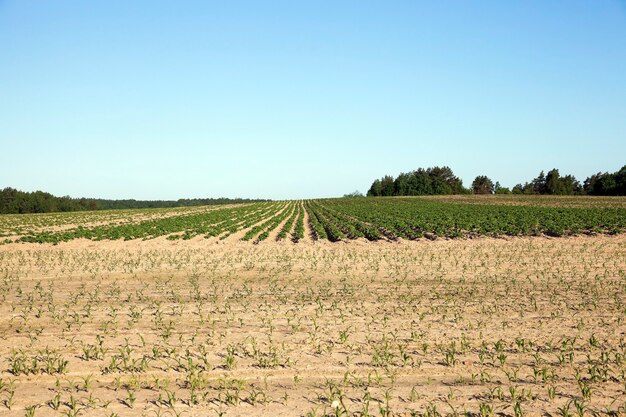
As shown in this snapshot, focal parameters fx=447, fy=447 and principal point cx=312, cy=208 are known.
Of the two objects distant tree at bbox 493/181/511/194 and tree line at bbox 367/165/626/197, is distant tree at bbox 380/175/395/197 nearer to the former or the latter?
tree line at bbox 367/165/626/197

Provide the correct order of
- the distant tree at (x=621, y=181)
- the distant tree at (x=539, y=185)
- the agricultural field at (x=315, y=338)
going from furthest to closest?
the distant tree at (x=539, y=185) < the distant tree at (x=621, y=181) < the agricultural field at (x=315, y=338)

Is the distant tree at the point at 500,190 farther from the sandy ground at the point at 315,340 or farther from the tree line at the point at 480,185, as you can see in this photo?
the sandy ground at the point at 315,340

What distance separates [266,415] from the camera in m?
5.87

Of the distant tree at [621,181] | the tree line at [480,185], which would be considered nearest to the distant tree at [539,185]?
the tree line at [480,185]

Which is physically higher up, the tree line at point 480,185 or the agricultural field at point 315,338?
the tree line at point 480,185

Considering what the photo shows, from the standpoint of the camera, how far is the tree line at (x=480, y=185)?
349ft

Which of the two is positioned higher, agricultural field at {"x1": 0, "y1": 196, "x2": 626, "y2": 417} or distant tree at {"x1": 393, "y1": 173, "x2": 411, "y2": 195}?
distant tree at {"x1": 393, "y1": 173, "x2": 411, "y2": 195}

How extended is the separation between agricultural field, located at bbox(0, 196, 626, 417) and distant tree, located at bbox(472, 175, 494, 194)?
128m

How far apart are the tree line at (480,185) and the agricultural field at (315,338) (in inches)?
4066

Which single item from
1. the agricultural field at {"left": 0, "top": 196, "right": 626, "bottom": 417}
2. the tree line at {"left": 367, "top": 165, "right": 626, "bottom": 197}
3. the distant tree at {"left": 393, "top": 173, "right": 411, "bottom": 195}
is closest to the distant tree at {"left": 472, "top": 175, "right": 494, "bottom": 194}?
the tree line at {"left": 367, "top": 165, "right": 626, "bottom": 197}

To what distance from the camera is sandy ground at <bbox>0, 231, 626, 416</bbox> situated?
20.6ft

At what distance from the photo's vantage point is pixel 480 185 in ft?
464

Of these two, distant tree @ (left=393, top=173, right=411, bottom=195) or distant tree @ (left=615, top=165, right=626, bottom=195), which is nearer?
distant tree @ (left=615, top=165, right=626, bottom=195)

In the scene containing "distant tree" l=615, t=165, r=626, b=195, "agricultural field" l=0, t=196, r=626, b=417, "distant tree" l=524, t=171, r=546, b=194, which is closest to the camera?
"agricultural field" l=0, t=196, r=626, b=417
